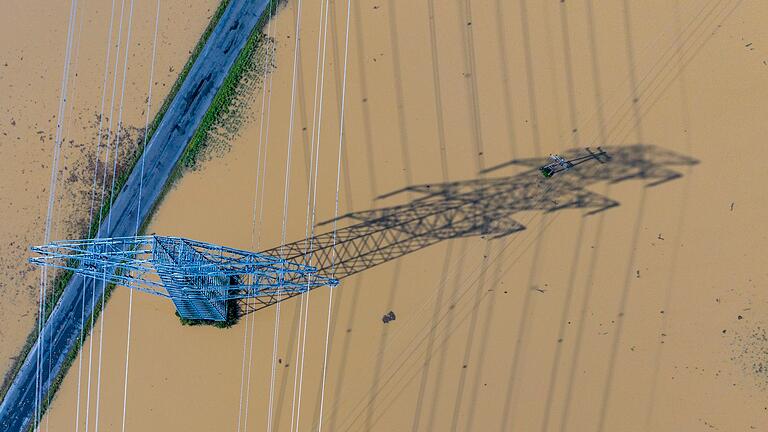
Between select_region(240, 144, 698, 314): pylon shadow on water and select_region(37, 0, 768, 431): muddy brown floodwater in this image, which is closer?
select_region(37, 0, 768, 431): muddy brown floodwater

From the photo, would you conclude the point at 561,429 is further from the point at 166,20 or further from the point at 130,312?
the point at 166,20

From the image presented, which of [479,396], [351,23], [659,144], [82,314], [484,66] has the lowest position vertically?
[479,396]

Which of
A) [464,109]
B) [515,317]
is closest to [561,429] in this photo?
[515,317]

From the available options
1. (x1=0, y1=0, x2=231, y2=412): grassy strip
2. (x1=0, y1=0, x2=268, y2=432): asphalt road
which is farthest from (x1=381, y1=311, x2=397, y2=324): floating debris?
(x1=0, y1=0, x2=231, y2=412): grassy strip

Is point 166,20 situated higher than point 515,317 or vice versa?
point 166,20

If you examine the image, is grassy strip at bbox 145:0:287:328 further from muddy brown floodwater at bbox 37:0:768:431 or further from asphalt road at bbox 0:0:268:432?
muddy brown floodwater at bbox 37:0:768:431
